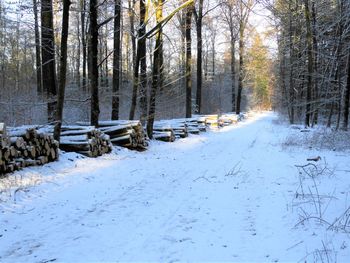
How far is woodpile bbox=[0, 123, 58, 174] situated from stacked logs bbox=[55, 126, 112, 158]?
1.28 m

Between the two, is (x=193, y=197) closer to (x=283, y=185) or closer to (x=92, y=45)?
(x=283, y=185)

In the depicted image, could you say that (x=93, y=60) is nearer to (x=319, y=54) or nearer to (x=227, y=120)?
(x=319, y=54)

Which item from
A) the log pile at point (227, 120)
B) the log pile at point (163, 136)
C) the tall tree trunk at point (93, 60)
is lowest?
the log pile at point (163, 136)

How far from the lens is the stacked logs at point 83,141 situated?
37.1 ft


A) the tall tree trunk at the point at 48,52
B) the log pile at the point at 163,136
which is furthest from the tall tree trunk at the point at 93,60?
the log pile at the point at 163,136

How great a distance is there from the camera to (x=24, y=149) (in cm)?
870

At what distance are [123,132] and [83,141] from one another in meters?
2.69

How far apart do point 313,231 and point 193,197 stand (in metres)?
2.61

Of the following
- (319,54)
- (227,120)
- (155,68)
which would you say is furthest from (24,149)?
(227,120)

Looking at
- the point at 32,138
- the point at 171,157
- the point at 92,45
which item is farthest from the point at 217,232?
the point at 92,45

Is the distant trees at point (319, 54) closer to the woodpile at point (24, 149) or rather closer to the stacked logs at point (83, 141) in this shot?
the stacked logs at point (83, 141)

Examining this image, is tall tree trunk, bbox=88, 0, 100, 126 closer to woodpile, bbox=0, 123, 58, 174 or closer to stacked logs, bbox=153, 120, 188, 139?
woodpile, bbox=0, 123, 58, 174

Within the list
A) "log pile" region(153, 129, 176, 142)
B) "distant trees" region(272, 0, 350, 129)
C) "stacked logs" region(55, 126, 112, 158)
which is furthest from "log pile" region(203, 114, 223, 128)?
"stacked logs" region(55, 126, 112, 158)

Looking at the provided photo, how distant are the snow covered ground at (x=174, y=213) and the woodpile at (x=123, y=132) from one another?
3.04m
